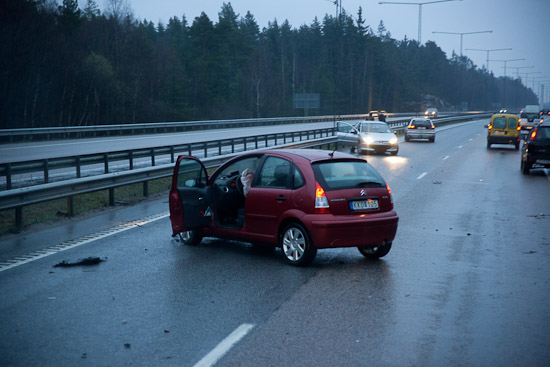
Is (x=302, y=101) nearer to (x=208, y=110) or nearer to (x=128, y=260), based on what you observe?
(x=208, y=110)

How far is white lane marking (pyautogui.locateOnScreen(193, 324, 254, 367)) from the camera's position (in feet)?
15.6

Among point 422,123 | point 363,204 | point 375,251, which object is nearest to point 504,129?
point 422,123

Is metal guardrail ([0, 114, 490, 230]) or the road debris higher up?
metal guardrail ([0, 114, 490, 230])

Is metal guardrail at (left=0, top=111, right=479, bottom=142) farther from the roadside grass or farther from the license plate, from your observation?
the license plate

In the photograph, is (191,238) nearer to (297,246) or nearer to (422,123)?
(297,246)

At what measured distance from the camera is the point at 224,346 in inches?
202

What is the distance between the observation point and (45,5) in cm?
5756

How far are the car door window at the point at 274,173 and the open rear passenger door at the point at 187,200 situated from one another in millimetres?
850

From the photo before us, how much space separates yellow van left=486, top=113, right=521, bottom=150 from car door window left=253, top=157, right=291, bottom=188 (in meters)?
29.6

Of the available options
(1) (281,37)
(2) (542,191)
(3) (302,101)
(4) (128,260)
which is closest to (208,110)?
(3) (302,101)

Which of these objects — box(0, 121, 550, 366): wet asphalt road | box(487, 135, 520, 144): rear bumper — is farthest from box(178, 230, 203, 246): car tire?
box(487, 135, 520, 144): rear bumper

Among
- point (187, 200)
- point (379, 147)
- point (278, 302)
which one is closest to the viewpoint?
point (278, 302)

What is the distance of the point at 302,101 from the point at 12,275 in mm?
59407

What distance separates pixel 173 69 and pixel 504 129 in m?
48.2
